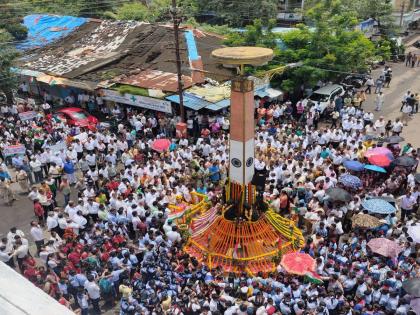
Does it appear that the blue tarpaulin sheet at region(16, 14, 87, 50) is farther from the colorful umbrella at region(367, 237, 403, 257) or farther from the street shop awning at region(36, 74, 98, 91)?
the colorful umbrella at region(367, 237, 403, 257)

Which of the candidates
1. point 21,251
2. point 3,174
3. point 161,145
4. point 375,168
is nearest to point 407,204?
point 375,168

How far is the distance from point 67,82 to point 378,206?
55.8ft

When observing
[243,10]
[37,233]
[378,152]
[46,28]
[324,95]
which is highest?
[243,10]

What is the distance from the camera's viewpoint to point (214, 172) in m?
15.3

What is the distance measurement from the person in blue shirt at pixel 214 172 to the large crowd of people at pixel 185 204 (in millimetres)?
52

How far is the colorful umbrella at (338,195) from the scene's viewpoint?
1263 cm

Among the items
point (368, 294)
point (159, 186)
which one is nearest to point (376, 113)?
point (159, 186)

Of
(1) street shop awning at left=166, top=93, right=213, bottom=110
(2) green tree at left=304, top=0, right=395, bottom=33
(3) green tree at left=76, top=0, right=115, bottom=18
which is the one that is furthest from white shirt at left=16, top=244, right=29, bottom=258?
(3) green tree at left=76, top=0, right=115, bottom=18

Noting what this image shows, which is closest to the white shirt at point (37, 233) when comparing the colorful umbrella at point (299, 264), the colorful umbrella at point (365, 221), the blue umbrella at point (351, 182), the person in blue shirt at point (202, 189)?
the person in blue shirt at point (202, 189)

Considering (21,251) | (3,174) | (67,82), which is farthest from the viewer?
(67,82)

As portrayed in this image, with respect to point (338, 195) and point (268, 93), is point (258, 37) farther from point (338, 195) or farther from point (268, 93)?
point (338, 195)

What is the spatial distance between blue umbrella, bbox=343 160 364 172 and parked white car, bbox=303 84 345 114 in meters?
6.90

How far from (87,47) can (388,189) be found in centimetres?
1961

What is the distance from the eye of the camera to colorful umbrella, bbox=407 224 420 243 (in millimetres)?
10820
